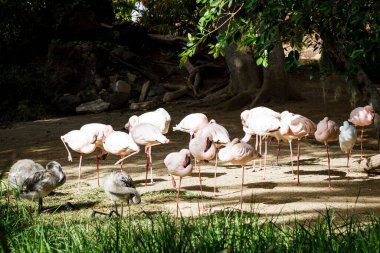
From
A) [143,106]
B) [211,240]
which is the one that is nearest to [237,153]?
[211,240]

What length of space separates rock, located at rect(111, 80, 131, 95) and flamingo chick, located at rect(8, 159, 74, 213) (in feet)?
35.8

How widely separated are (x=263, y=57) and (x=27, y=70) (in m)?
14.0

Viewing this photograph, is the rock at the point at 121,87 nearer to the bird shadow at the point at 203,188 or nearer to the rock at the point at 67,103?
the rock at the point at 67,103

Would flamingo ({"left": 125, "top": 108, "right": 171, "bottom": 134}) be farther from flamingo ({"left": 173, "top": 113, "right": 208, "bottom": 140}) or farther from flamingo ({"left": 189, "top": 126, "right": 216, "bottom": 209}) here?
flamingo ({"left": 189, "top": 126, "right": 216, "bottom": 209})

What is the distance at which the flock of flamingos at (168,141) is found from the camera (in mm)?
5195

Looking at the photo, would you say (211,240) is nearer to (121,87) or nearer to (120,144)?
(120,144)

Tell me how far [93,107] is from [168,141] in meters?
9.73

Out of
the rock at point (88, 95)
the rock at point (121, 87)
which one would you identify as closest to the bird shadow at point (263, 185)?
the rock at point (121, 87)

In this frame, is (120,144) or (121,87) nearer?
(120,144)

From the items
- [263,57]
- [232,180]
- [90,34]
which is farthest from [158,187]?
[90,34]

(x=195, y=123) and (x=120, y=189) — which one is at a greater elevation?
(x=195, y=123)

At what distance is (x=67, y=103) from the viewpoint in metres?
16.1

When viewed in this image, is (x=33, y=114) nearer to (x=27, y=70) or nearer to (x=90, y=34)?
(x=27, y=70)

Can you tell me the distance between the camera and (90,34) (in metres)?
18.8
